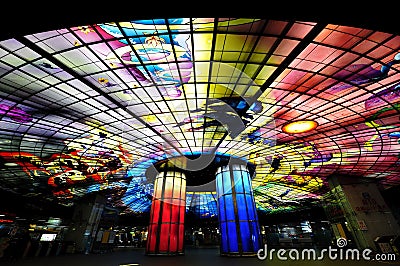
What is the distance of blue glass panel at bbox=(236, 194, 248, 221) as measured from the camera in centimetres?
2186

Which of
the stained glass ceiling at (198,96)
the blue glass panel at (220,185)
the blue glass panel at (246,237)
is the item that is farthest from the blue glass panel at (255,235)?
the stained glass ceiling at (198,96)

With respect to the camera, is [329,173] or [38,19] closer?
[38,19]

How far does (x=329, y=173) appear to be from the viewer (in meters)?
28.6

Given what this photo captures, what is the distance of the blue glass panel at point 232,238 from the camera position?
2072cm

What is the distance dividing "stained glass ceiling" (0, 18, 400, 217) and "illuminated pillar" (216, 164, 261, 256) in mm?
3082

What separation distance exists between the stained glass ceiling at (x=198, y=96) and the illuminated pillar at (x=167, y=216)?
369 cm

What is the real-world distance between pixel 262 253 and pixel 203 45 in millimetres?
21084

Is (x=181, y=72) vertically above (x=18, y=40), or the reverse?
(x=181, y=72)

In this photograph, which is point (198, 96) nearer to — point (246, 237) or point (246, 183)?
point (246, 183)

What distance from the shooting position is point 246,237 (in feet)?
68.8

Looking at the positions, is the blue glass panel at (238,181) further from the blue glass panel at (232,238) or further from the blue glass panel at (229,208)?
the blue glass panel at (232,238)

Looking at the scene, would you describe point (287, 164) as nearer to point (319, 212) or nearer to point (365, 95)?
point (365, 95)

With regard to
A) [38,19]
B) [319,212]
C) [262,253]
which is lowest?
[262,253]

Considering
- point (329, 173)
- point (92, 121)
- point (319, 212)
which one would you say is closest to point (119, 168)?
point (92, 121)
